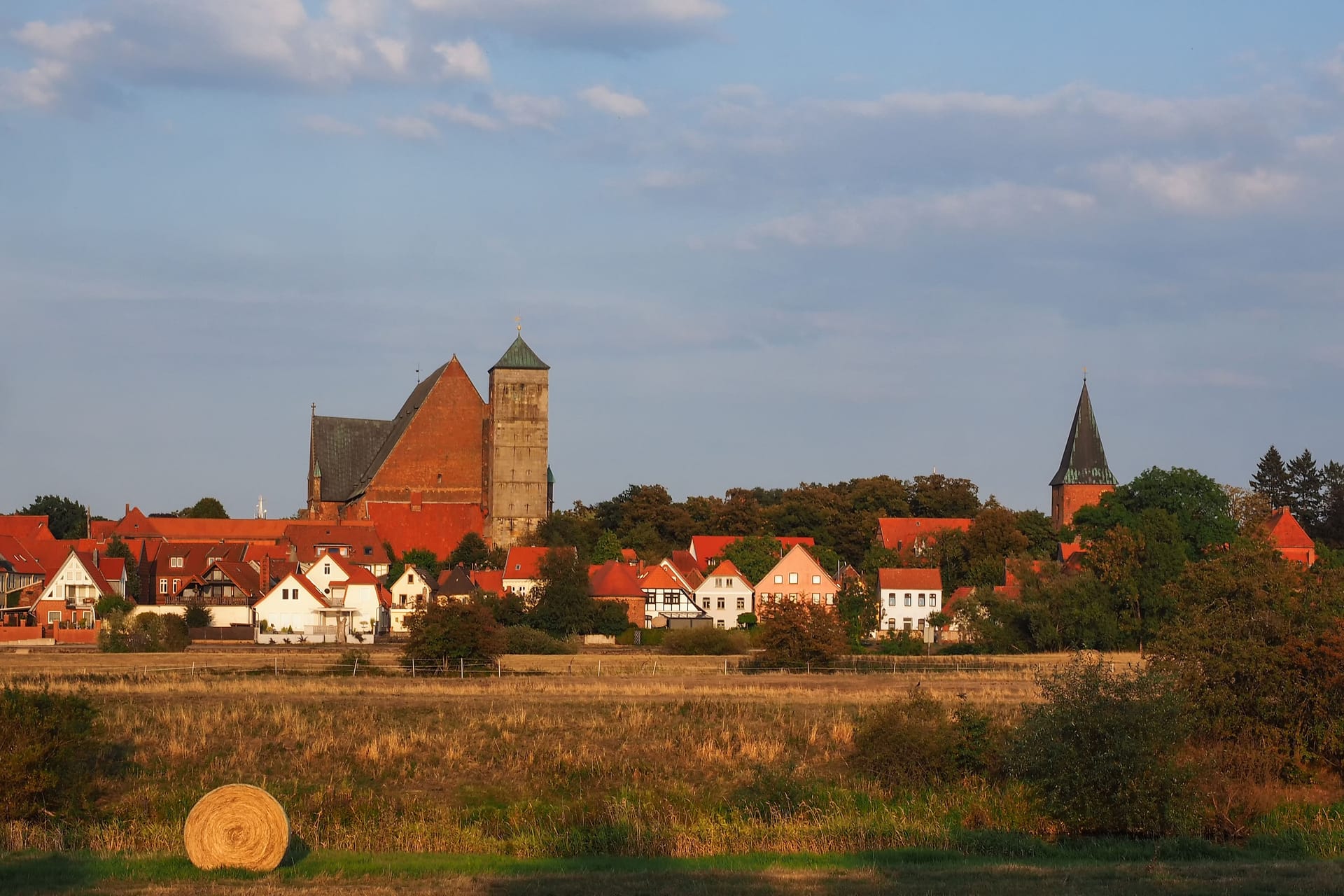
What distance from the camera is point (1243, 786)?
68.6ft

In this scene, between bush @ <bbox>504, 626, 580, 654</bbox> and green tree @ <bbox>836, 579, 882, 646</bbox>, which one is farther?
green tree @ <bbox>836, 579, 882, 646</bbox>

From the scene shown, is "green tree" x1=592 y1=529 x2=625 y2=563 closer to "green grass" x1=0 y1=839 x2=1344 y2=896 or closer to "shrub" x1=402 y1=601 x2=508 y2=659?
"shrub" x1=402 y1=601 x2=508 y2=659

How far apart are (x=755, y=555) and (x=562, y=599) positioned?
22.1 meters

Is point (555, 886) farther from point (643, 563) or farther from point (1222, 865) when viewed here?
point (643, 563)

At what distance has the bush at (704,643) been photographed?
60531mm

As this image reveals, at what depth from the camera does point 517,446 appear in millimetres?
102938

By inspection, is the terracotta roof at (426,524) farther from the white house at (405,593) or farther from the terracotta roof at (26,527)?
the terracotta roof at (26,527)

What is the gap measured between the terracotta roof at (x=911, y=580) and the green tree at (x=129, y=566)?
40037 millimetres

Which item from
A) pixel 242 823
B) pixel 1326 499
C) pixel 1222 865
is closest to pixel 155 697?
pixel 242 823

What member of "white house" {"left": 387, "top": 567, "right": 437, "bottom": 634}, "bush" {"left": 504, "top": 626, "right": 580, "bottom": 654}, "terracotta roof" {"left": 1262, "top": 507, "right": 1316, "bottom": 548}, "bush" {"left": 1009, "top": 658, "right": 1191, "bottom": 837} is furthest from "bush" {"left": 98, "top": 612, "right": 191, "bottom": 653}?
"terracotta roof" {"left": 1262, "top": 507, "right": 1316, "bottom": 548}

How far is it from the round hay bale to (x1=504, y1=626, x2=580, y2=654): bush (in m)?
41.3

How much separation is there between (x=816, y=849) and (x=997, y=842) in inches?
94.8

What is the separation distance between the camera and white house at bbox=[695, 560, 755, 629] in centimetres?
8256

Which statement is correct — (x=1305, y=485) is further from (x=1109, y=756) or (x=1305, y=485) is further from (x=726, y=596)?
(x=1109, y=756)
